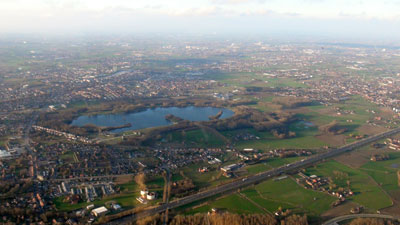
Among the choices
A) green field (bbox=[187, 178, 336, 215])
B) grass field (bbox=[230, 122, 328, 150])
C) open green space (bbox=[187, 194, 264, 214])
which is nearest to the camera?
open green space (bbox=[187, 194, 264, 214])

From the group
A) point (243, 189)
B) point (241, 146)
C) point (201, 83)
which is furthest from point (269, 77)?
point (243, 189)

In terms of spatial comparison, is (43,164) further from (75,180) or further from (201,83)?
(201,83)

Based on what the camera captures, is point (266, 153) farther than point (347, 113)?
No

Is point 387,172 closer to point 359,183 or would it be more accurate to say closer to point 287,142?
point 359,183

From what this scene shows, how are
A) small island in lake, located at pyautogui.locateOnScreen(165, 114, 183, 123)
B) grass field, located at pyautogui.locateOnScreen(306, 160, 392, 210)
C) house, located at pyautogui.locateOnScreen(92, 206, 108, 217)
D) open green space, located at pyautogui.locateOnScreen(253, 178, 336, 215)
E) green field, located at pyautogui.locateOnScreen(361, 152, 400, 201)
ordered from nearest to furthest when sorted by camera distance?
house, located at pyautogui.locateOnScreen(92, 206, 108, 217) < open green space, located at pyautogui.locateOnScreen(253, 178, 336, 215) < grass field, located at pyautogui.locateOnScreen(306, 160, 392, 210) < green field, located at pyautogui.locateOnScreen(361, 152, 400, 201) < small island in lake, located at pyautogui.locateOnScreen(165, 114, 183, 123)

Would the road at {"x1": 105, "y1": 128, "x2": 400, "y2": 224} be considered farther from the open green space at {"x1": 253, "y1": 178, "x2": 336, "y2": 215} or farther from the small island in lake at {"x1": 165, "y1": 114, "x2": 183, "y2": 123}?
the small island in lake at {"x1": 165, "y1": 114, "x2": 183, "y2": 123}

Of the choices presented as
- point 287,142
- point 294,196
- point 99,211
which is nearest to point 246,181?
point 294,196

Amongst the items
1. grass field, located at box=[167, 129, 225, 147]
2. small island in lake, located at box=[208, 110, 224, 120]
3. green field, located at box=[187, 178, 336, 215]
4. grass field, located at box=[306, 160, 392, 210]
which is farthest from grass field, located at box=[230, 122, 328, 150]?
green field, located at box=[187, 178, 336, 215]
